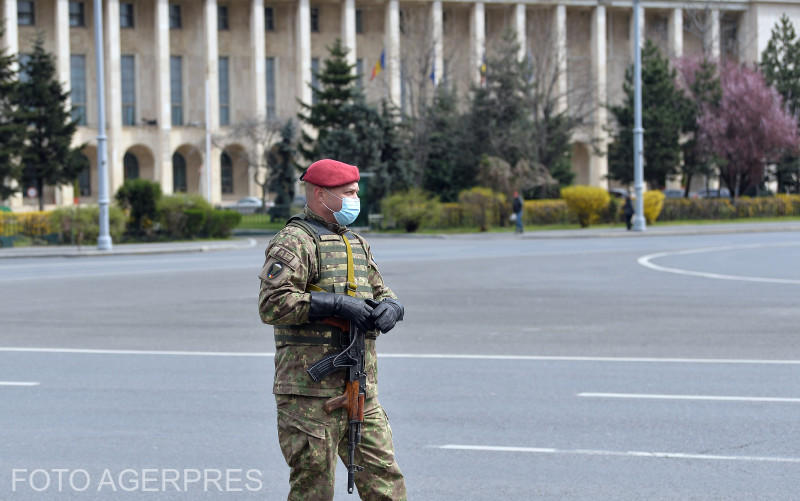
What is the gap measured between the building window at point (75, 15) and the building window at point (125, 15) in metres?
3.02

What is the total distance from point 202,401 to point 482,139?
144 ft

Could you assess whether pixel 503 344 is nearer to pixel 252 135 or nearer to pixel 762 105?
pixel 762 105

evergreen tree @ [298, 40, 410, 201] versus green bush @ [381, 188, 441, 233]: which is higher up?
evergreen tree @ [298, 40, 410, 201]

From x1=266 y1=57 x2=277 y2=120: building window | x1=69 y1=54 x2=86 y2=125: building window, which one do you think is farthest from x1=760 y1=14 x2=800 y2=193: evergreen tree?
x1=69 y1=54 x2=86 y2=125: building window

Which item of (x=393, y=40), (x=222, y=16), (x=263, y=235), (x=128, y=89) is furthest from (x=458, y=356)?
(x=222, y=16)

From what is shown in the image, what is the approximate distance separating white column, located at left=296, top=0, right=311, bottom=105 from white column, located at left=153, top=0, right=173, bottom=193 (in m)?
10.7

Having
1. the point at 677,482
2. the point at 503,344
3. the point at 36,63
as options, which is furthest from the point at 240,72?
the point at 677,482

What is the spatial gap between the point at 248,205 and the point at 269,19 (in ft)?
67.7

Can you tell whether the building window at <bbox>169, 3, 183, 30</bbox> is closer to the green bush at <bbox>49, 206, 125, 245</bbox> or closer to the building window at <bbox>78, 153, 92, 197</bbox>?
the building window at <bbox>78, 153, 92, 197</bbox>

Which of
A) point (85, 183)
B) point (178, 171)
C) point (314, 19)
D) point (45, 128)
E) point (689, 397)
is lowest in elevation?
point (689, 397)

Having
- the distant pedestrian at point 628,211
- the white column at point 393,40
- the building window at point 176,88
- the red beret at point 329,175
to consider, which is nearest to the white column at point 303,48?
the white column at point 393,40

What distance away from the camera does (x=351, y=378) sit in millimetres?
4535

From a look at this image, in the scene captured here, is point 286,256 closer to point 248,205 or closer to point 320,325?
point 320,325

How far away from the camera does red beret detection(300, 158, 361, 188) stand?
4684mm
